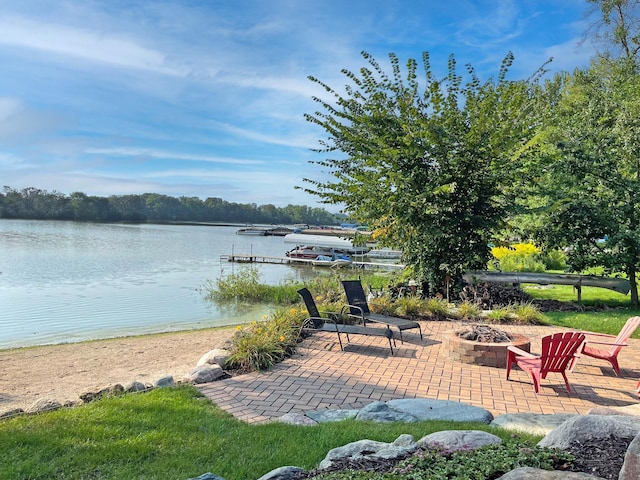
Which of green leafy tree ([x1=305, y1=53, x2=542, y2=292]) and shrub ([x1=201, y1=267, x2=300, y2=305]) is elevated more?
green leafy tree ([x1=305, y1=53, x2=542, y2=292])

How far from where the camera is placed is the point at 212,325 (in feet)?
45.1

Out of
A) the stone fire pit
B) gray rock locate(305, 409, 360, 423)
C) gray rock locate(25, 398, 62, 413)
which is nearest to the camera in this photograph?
gray rock locate(305, 409, 360, 423)

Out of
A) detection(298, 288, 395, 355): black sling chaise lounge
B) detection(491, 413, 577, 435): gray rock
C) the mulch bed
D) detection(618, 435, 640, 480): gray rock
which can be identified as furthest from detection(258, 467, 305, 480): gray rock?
detection(298, 288, 395, 355): black sling chaise lounge

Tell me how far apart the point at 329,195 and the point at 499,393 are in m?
8.47

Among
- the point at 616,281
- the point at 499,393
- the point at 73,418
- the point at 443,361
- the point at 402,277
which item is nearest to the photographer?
the point at 73,418

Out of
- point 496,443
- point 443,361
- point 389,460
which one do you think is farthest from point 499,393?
point 389,460

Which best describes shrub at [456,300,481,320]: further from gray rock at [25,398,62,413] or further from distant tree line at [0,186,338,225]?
distant tree line at [0,186,338,225]

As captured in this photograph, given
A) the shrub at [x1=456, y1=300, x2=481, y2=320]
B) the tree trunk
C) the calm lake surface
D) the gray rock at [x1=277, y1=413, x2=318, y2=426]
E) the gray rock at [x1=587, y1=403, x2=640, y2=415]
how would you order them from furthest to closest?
the calm lake surface
the tree trunk
the shrub at [x1=456, y1=300, x2=481, y2=320]
the gray rock at [x1=277, y1=413, x2=318, y2=426]
the gray rock at [x1=587, y1=403, x2=640, y2=415]

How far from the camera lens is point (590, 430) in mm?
2967

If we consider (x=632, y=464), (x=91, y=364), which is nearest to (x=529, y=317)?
(x=632, y=464)

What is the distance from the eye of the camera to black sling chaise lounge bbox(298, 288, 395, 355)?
727cm

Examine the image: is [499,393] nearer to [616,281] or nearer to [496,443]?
[496,443]

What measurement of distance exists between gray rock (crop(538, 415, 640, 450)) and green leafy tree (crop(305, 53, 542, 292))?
848cm

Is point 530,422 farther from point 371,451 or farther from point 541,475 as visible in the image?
point 541,475
